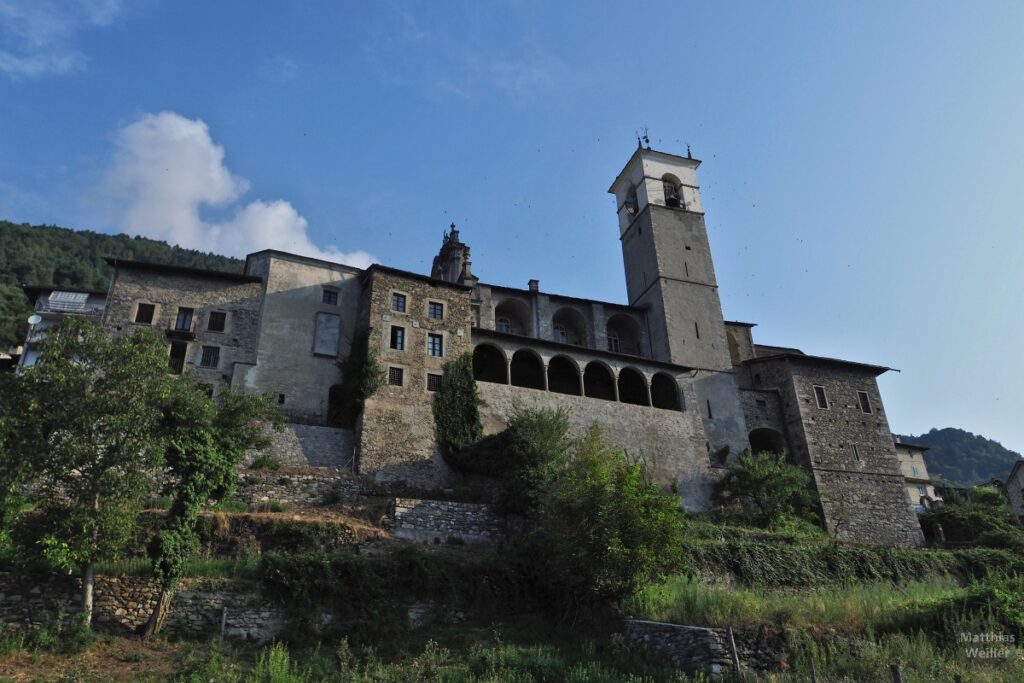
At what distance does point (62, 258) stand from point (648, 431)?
8136 centimetres

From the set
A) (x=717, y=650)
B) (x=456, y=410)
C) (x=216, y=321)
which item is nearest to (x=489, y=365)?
(x=456, y=410)

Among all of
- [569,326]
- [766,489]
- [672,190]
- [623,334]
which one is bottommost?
[766,489]

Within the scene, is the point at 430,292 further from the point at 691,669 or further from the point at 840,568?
the point at 691,669

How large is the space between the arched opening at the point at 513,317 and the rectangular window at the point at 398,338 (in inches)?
473

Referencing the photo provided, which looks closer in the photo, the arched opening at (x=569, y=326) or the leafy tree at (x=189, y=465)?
the leafy tree at (x=189, y=465)

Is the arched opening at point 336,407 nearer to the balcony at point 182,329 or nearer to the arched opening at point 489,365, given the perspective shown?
the balcony at point 182,329

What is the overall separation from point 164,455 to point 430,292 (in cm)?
1871

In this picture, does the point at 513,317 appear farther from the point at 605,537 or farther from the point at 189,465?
the point at 189,465

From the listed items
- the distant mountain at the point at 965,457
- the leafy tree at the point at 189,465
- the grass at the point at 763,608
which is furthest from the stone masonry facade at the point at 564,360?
the distant mountain at the point at 965,457

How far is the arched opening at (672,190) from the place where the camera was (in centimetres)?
5366

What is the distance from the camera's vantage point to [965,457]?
131750 millimetres

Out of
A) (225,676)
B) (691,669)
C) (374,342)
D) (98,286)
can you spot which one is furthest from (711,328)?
(98,286)

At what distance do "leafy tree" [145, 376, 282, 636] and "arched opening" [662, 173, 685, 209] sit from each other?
38.0m

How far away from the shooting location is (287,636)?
1864cm
